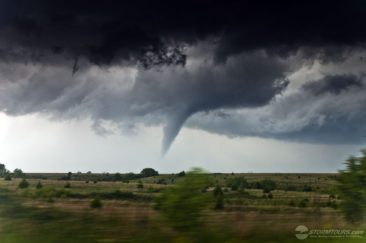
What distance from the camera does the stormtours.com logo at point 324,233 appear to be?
999 cm

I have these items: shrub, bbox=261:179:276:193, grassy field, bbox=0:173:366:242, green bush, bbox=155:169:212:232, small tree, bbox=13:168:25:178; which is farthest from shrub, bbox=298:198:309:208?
small tree, bbox=13:168:25:178

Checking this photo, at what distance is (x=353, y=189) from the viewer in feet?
40.3

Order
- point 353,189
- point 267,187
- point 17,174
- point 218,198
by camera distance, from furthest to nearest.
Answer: point 17,174, point 267,187, point 353,189, point 218,198

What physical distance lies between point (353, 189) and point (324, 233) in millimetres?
3213

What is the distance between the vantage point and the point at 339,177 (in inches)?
520

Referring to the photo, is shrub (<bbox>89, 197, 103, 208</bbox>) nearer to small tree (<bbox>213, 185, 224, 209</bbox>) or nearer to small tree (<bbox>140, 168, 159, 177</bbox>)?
small tree (<bbox>213, 185, 224, 209</bbox>)

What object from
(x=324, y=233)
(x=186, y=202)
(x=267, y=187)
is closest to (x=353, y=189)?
(x=324, y=233)

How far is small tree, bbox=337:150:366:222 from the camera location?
38.7ft

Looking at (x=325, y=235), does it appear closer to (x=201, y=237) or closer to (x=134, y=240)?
(x=201, y=237)

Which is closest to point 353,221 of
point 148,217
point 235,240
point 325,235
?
point 325,235

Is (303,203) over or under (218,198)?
under

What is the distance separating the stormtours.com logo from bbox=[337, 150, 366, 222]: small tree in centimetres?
148

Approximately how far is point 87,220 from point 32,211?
6.28 feet

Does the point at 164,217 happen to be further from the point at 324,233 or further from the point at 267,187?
the point at 267,187
